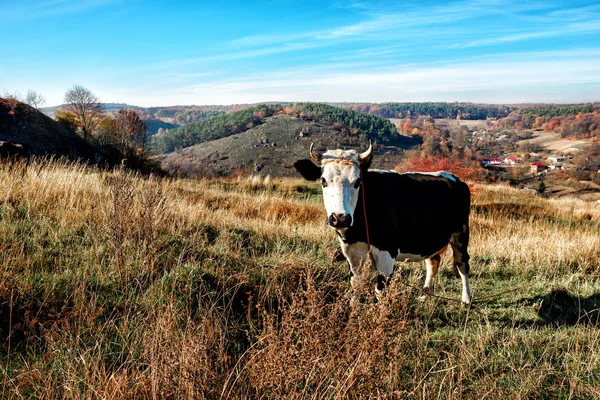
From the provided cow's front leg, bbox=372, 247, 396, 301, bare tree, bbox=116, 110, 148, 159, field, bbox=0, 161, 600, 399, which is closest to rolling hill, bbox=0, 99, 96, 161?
field, bbox=0, 161, 600, 399

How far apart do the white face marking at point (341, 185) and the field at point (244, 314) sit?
0.73 m

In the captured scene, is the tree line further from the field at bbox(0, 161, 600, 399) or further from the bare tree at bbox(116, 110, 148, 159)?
the field at bbox(0, 161, 600, 399)

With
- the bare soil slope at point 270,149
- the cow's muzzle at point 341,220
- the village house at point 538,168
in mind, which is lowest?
the village house at point 538,168

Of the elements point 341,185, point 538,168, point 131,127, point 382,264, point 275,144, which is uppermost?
point 131,127

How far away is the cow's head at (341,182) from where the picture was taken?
368 cm

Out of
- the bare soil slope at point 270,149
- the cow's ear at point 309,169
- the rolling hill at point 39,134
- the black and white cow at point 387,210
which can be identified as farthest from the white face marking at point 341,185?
the bare soil slope at point 270,149

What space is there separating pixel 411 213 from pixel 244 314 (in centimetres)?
231

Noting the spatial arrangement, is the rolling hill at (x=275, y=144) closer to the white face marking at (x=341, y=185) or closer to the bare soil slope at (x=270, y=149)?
the bare soil slope at (x=270, y=149)

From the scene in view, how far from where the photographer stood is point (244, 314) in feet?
13.6

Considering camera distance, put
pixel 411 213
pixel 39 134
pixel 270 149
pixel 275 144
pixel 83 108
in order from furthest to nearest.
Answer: pixel 275 144
pixel 270 149
pixel 83 108
pixel 39 134
pixel 411 213

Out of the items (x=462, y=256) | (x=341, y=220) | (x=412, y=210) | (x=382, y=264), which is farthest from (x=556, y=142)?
(x=341, y=220)

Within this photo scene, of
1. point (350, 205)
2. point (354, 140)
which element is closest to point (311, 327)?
point (350, 205)

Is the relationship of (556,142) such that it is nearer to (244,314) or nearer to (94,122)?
(94,122)

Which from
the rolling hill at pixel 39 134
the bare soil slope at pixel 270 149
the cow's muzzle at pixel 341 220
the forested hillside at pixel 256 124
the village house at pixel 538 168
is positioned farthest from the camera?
the forested hillside at pixel 256 124
